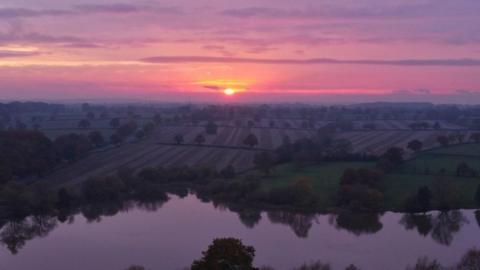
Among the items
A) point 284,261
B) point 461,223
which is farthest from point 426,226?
point 284,261

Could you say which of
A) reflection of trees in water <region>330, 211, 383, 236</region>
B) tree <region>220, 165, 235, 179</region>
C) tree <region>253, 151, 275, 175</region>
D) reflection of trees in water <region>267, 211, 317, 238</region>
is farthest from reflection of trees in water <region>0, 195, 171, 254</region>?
reflection of trees in water <region>330, 211, 383, 236</region>

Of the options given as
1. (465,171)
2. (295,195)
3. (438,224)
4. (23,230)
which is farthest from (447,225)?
(23,230)

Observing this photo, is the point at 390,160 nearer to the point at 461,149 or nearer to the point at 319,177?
the point at 319,177

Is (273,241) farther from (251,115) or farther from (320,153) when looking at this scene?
(251,115)

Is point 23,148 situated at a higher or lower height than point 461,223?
higher

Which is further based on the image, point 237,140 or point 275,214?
point 237,140

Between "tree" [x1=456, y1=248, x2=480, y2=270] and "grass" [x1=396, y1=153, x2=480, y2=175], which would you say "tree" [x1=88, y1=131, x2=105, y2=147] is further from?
"tree" [x1=456, y1=248, x2=480, y2=270]

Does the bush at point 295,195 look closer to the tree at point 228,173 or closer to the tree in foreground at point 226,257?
the tree at point 228,173
